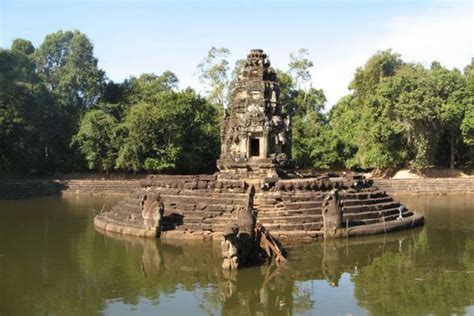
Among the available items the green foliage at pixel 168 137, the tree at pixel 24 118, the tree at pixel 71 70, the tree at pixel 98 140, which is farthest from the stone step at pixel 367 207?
the tree at pixel 71 70

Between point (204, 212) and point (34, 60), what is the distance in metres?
36.9

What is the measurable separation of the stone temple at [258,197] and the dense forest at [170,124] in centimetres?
1682

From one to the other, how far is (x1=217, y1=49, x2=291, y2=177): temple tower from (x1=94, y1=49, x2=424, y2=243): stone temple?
0.04m

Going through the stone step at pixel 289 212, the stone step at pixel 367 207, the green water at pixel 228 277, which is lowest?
the green water at pixel 228 277

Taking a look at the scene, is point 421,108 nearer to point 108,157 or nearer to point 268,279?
point 108,157

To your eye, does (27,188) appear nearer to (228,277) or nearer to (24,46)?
(24,46)

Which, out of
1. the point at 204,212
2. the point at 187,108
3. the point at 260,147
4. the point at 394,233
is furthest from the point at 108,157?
the point at 394,233

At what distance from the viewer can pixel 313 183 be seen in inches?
709

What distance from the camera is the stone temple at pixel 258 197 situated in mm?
16703

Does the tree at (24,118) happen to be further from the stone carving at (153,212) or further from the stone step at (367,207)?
the stone step at (367,207)

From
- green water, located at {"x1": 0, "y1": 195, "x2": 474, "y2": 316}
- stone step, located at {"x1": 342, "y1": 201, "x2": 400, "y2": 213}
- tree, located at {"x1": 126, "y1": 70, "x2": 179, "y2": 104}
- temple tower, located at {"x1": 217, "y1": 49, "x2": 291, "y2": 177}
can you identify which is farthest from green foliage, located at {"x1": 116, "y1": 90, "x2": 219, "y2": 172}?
stone step, located at {"x1": 342, "y1": 201, "x2": 400, "y2": 213}

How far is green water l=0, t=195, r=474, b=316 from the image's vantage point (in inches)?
394

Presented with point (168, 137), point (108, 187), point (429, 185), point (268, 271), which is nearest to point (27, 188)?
point (108, 187)

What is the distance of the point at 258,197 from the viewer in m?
17.8
